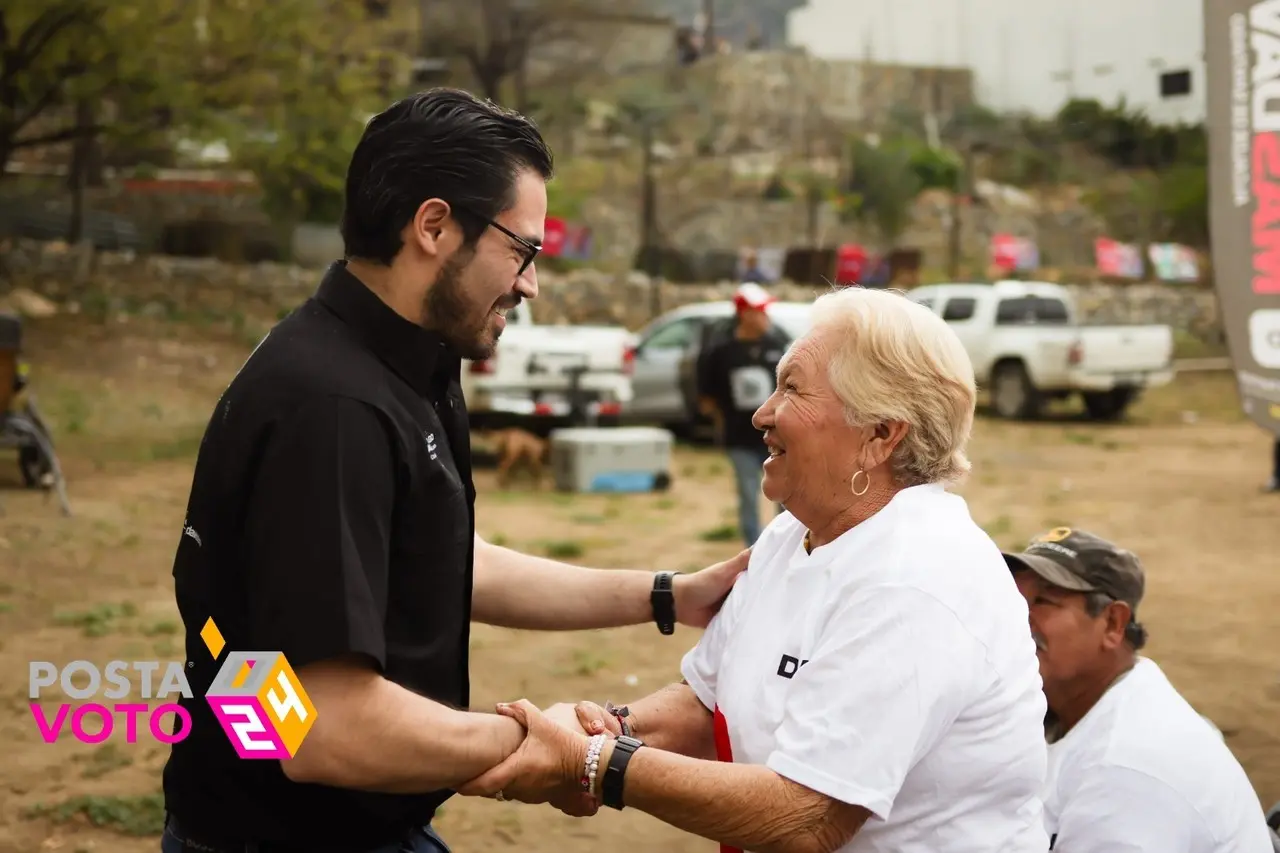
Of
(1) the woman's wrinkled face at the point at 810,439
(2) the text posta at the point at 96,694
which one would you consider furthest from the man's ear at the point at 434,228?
(2) the text posta at the point at 96,694

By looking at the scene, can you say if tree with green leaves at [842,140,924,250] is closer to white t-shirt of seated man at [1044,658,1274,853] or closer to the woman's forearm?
white t-shirt of seated man at [1044,658,1274,853]

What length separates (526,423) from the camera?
18031 millimetres

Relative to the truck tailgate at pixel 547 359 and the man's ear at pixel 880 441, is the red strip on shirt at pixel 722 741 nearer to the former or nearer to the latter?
the man's ear at pixel 880 441

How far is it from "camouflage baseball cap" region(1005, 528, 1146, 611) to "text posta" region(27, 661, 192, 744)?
405 cm

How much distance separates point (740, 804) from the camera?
8.06 feet

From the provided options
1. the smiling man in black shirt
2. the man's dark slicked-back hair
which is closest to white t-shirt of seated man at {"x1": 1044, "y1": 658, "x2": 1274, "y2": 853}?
the smiling man in black shirt

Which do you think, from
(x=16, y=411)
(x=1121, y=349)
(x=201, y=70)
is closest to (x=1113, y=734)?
(x=16, y=411)

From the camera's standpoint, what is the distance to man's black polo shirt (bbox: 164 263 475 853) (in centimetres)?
225

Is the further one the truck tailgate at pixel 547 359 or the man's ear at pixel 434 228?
the truck tailgate at pixel 547 359

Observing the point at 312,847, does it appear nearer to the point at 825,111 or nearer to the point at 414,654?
the point at 414,654

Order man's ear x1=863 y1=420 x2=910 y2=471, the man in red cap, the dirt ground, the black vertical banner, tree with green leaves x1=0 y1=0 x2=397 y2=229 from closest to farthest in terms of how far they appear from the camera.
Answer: man's ear x1=863 y1=420 x2=910 y2=471 < the black vertical banner < the dirt ground < the man in red cap < tree with green leaves x1=0 y1=0 x2=397 y2=229

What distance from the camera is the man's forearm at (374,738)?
228cm

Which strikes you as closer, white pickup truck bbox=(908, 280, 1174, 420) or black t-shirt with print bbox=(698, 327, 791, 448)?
black t-shirt with print bbox=(698, 327, 791, 448)

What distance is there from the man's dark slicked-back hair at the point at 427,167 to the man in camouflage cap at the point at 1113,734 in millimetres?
1884
